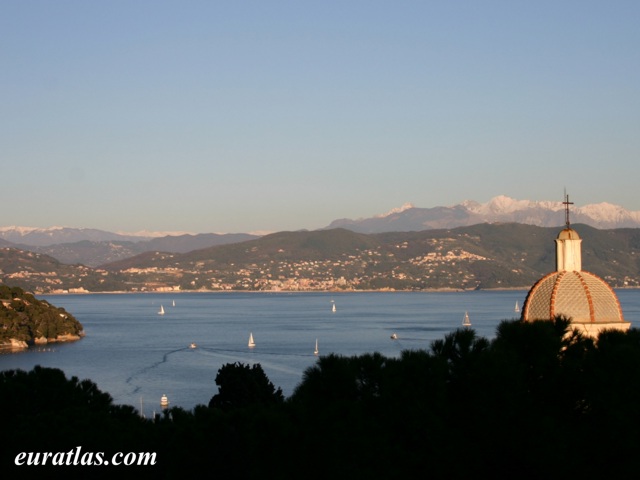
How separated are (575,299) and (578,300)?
6 centimetres

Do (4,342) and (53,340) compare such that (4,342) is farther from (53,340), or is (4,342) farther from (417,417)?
(417,417)

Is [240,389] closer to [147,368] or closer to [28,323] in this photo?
[147,368]

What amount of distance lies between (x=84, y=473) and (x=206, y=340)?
78.7 metres

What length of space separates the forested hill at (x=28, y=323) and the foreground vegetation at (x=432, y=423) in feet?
241

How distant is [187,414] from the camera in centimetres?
1623

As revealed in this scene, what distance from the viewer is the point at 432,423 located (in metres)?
14.4

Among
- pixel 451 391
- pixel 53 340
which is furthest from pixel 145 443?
pixel 53 340

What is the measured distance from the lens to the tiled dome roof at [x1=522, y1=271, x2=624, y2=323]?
72.0ft
